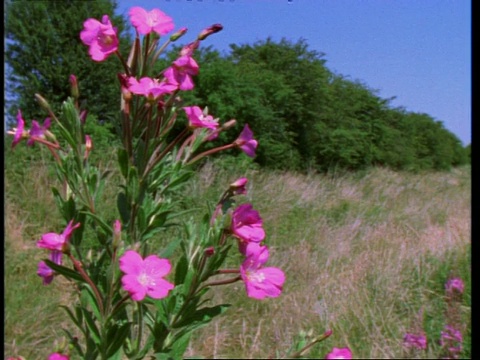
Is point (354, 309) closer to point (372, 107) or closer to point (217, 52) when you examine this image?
point (217, 52)

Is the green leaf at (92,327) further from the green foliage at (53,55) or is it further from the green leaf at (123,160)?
the green foliage at (53,55)

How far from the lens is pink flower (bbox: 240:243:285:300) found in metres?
0.62

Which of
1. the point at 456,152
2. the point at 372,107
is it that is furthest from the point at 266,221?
the point at 456,152

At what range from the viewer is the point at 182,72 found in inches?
25.4

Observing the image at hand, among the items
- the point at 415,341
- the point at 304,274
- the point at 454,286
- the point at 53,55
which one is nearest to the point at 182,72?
the point at 415,341

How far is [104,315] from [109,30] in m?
0.34

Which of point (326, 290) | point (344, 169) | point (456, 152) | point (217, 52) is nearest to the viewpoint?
point (326, 290)

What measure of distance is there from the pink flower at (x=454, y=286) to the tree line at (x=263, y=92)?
1911 millimetres

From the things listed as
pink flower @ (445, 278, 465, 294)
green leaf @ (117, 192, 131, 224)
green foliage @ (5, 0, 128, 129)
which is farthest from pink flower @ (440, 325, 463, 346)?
green foliage @ (5, 0, 128, 129)

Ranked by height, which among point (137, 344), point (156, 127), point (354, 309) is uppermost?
point (156, 127)

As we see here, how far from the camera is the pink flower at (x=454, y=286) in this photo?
8.33 ft

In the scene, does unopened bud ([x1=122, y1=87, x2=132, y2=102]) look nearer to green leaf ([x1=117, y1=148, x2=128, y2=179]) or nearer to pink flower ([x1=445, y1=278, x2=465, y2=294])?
green leaf ([x1=117, y1=148, x2=128, y2=179])

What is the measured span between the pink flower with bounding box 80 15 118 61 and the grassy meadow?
79cm

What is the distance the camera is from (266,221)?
3.56 m
